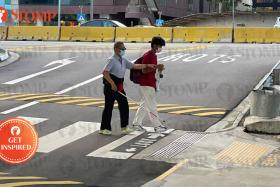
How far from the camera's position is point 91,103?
1374 cm

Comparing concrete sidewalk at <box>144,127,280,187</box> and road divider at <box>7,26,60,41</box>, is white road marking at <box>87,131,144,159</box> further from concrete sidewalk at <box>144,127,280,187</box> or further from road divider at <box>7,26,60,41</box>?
road divider at <box>7,26,60,41</box>

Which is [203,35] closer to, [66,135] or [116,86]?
[116,86]

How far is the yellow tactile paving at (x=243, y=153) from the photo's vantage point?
29.3ft

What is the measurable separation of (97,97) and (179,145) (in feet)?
Answer: 17.2

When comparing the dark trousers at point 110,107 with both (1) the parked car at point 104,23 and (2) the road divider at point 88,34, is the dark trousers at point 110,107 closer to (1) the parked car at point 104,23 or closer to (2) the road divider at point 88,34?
(2) the road divider at point 88,34

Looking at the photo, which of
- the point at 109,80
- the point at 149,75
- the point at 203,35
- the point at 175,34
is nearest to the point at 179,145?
the point at 149,75

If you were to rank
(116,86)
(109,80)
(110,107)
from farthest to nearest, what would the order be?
(110,107) → (116,86) → (109,80)

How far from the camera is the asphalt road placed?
8.34 meters

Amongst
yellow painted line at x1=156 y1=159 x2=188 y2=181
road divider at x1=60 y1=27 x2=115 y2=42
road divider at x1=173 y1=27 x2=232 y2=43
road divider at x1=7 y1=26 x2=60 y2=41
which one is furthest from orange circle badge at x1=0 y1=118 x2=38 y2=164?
road divider at x1=7 y1=26 x2=60 y2=41

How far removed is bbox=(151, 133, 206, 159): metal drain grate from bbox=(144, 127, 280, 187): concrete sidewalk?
10cm

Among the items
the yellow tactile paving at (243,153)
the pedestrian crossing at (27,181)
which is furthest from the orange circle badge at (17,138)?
the yellow tactile paving at (243,153)

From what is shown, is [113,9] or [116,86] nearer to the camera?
[116,86]

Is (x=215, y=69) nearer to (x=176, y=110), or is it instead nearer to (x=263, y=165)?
(x=176, y=110)

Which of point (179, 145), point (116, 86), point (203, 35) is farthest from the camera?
point (203, 35)
